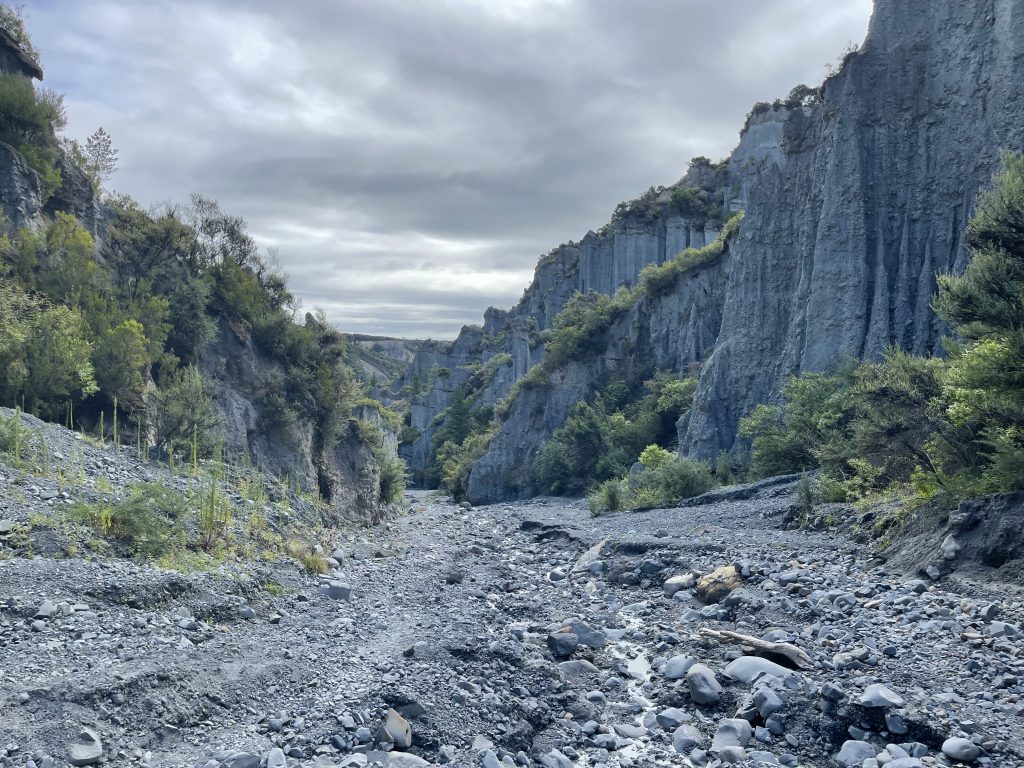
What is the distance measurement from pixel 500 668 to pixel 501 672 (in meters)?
0.09

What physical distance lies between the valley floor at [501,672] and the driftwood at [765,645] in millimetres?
145

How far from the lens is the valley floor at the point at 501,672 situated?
21.9 ft

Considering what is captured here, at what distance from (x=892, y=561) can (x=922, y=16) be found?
23.2m

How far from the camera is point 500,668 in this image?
8.91 meters

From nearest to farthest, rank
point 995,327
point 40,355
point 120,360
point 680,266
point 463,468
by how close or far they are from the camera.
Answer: point 995,327
point 40,355
point 120,360
point 680,266
point 463,468

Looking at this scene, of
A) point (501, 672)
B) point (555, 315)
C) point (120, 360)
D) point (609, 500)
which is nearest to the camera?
point (501, 672)

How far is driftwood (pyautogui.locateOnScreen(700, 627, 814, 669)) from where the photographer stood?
8320mm

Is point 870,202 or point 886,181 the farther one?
point 870,202

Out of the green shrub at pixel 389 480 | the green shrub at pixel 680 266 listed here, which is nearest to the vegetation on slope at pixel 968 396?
the green shrub at pixel 389 480

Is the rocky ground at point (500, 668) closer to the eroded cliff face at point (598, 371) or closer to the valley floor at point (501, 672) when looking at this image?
the valley floor at point (501, 672)

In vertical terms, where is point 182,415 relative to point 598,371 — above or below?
below

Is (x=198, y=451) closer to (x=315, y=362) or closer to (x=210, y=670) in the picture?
(x=315, y=362)

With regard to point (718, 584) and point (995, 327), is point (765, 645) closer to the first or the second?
point (718, 584)

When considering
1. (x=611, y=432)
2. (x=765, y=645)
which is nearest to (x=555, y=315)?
(x=611, y=432)
